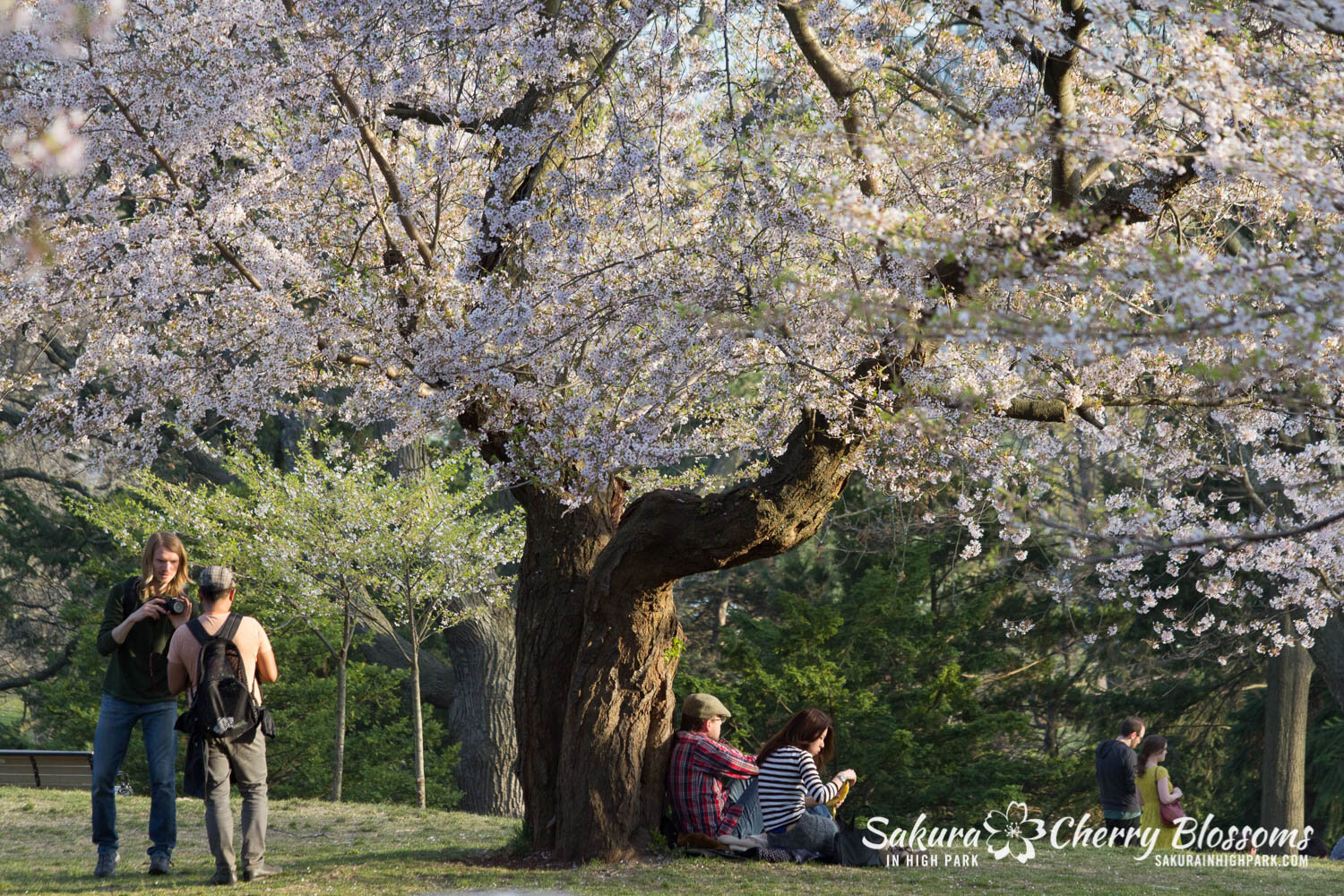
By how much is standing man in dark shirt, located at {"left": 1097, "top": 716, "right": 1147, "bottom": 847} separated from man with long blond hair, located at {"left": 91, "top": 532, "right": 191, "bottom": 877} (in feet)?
18.7

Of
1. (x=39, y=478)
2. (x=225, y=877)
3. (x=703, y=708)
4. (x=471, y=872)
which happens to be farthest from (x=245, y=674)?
(x=39, y=478)

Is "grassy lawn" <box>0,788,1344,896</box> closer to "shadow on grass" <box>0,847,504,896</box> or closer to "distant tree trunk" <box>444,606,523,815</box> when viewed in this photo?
"shadow on grass" <box>0,847,504,896</box>

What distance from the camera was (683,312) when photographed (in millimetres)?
5113

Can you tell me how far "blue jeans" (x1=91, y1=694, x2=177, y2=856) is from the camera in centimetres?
519

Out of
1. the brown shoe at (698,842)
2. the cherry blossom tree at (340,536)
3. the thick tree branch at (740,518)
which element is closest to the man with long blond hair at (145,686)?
the thick tree branch at (740,518)

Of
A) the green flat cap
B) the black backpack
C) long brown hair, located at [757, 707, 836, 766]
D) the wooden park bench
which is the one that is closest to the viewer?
the black backpack

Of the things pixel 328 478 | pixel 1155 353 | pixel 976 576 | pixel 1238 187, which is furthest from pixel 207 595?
pixel 976 576

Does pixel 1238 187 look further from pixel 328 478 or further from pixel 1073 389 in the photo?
pixel 328 478

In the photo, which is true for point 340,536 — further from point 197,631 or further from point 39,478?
point 39,478

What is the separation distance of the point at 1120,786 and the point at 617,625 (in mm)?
3855

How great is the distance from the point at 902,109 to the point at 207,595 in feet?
14.0

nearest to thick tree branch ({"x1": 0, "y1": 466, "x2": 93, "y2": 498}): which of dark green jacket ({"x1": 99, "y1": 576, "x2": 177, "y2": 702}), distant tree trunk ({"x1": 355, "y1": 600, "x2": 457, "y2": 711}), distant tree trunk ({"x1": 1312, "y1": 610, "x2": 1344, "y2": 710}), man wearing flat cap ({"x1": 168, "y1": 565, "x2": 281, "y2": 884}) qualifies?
distant tree trunk ({"x1": 355, "y1": 600, "x2": 457, "y2": 711})

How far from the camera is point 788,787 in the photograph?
6.25m

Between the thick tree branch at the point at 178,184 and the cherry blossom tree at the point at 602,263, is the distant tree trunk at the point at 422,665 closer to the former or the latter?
the cherry blossom tree at the point at 602,263
